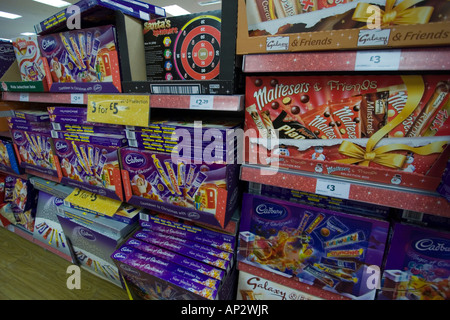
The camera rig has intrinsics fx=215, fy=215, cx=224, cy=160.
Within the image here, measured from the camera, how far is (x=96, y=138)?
3.30ft

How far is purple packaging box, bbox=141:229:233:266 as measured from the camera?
0.94 m

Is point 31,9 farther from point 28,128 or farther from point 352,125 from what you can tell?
point 352,125

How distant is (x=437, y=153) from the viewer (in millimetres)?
583

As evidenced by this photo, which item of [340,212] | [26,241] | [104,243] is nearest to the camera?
[340,212]

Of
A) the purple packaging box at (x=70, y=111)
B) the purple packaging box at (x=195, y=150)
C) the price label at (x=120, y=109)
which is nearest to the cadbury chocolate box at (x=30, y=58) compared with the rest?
the purple packaging box at (x=70, y=111)

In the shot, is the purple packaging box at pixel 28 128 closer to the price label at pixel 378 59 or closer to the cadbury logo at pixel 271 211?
the cadbury logo at pixel 271 211

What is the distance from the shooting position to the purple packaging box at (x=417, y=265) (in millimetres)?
680

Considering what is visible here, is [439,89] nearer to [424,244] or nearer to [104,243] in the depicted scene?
[424,244]

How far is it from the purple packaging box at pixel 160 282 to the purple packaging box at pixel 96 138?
50 cm

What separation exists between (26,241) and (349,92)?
2.34m

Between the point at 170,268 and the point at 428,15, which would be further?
the point at 170,268

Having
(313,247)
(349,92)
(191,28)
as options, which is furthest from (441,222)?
(191,28)
